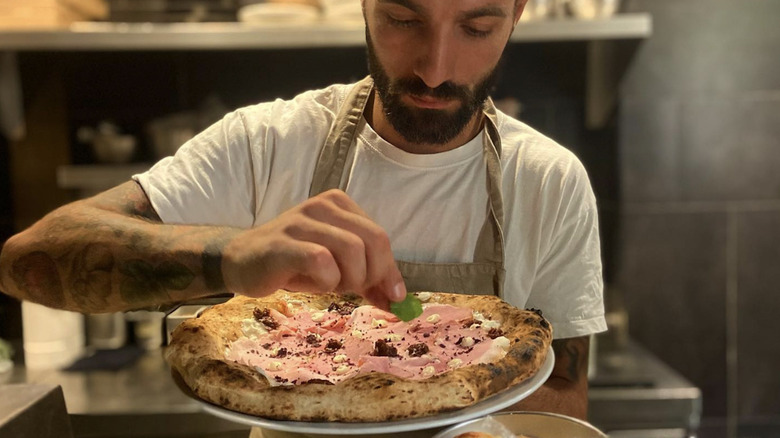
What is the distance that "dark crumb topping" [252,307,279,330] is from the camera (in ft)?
3.25

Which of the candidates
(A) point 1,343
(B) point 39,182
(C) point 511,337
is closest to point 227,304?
(C) point 511,337

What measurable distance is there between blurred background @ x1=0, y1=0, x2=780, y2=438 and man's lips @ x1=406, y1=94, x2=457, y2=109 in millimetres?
1066

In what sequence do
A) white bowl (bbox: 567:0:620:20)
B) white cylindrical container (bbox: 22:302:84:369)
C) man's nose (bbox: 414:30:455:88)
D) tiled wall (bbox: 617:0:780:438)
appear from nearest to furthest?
man's nose (bbox: 414:30:455:88)
white cylindrical container (bbox: 22:302:84:369)
white bowl (bbox: 567:0:620:20)
tiled wall (bbox: 617:0:780:438)

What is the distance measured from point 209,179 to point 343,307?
30cm

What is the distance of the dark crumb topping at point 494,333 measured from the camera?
37.2 inches

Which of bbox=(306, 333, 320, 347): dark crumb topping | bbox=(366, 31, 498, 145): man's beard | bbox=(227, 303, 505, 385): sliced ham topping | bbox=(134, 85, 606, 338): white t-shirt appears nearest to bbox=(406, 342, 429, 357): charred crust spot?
bbox=(227, 303, 505, 385): sliced ham topping

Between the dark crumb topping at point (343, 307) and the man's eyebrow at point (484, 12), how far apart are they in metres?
0.42

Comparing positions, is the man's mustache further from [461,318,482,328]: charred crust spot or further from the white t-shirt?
[461,318,482,328]: charred crust spot

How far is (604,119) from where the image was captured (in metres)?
2.35

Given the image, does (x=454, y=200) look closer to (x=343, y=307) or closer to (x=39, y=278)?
(x=343, y=307)

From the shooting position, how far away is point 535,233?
114 centimetres

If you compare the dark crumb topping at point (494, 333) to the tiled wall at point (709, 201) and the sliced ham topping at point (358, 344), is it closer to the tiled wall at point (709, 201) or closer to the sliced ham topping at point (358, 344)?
the sliced ham topping at point (358, 344)

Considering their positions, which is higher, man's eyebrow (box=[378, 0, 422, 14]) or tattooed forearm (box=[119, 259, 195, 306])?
man's eyebrow (box=[378, 0, 422, 14])

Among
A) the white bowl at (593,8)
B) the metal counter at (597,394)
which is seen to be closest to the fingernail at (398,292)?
the metal counter at (597,394)
